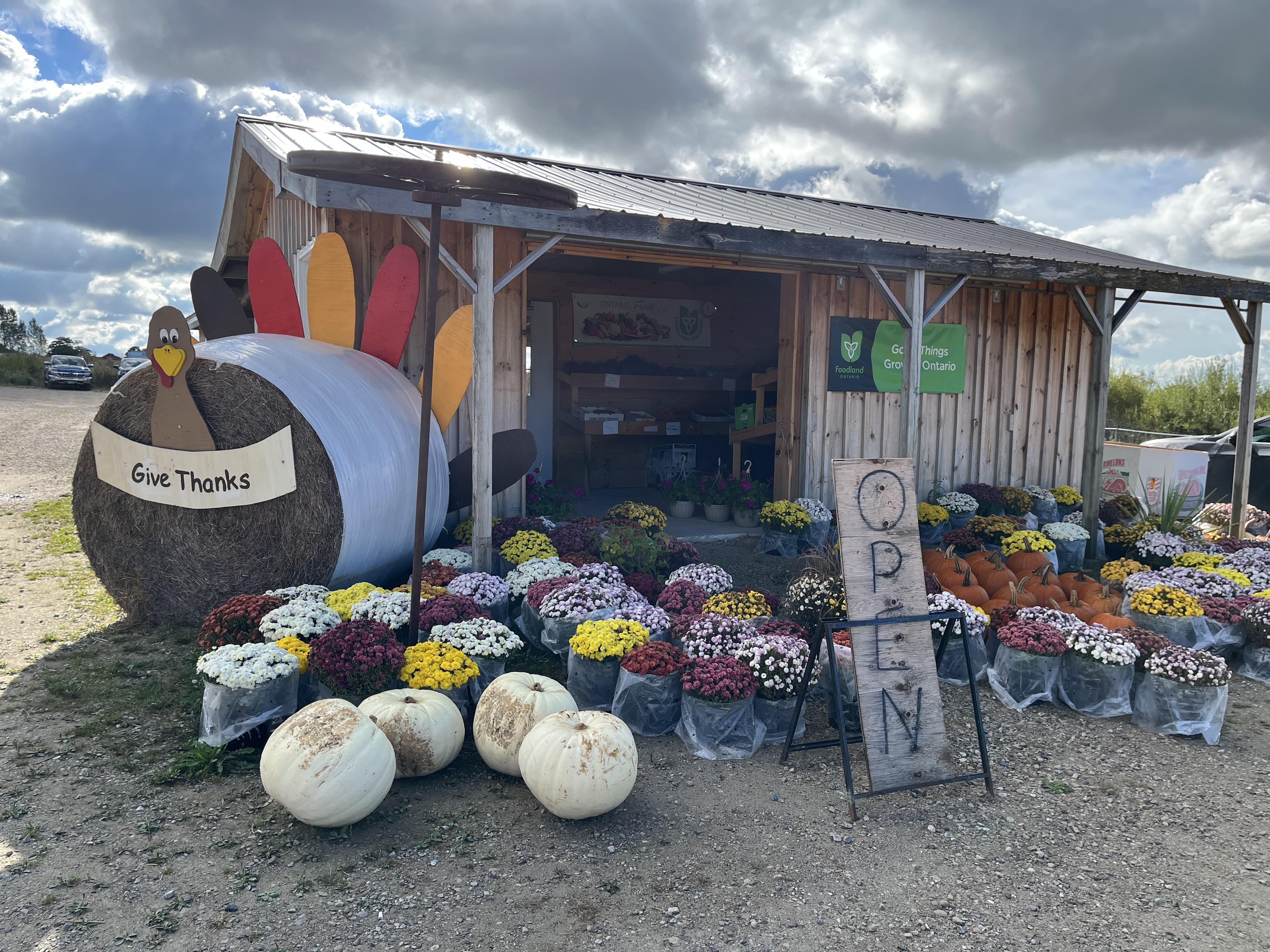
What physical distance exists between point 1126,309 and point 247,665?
903cm

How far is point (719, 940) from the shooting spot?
246 cm

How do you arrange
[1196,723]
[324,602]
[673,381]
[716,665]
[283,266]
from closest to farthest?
1. [716,665]
2. [1196,723]
3. [324,602]
4. [283,266]
5. [673,381]

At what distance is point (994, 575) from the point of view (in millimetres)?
5801

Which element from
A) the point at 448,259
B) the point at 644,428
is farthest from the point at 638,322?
the point at 448,259

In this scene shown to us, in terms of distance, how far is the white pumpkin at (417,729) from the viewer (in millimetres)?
3252

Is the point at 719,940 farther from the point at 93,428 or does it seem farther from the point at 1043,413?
the point at 1043,413

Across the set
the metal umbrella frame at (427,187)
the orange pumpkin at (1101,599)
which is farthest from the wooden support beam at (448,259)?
the orange pumpkin at (1101,599)

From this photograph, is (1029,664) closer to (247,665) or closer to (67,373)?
(247,665)

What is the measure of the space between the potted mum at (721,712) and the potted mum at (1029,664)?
65.3 inches

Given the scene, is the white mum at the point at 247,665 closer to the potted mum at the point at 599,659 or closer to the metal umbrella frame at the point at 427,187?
the metal umbrella frame at the point at 427,187

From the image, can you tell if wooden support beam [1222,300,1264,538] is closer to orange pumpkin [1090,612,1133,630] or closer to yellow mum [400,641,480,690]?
orange pumpkin [1090,612,1133,630]

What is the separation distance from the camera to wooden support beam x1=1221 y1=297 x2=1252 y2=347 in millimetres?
9008

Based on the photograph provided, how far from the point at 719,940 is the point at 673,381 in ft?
29.8

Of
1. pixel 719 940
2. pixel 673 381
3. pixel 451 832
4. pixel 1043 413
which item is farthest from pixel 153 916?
pixel 1043 413
